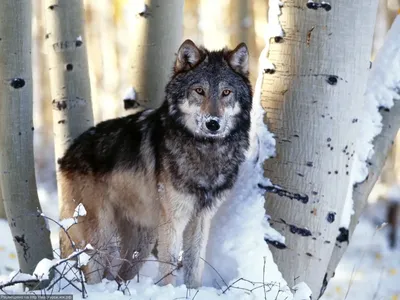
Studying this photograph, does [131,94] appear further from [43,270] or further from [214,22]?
[214,22]

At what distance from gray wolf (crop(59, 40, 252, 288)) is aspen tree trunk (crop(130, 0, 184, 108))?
507 mm

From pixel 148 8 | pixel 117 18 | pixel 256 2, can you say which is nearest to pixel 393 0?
pixel 256 2

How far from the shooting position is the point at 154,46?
5.60 meters

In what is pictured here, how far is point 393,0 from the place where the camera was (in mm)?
21844

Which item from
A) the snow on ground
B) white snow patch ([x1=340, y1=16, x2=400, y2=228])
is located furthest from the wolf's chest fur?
the snow on ground

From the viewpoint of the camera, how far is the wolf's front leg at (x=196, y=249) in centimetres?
483

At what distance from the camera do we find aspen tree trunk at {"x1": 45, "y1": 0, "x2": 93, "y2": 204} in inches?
218

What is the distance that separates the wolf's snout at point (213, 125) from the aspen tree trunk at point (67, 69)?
1.64m

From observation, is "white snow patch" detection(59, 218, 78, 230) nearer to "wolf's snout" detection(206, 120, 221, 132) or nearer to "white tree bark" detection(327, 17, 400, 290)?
"wolf's snout" detection(206, 120, 221, 132)

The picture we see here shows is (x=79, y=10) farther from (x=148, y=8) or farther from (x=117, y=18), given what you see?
(x=117, y=18)

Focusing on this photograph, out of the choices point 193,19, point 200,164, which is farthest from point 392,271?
point 193,19

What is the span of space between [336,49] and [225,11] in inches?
785

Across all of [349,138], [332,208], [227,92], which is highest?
[227,92]

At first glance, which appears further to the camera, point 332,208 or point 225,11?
point 225,11
